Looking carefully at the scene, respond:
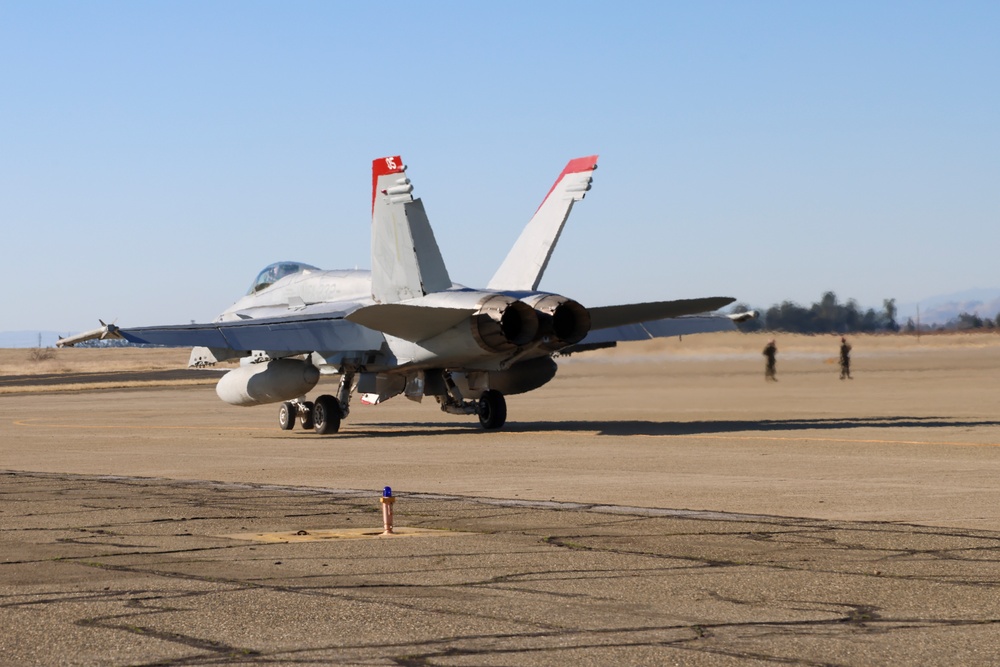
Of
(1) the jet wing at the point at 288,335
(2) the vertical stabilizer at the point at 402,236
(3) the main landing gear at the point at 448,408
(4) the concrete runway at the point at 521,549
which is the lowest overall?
(4) the concrete runway at the point at 521,549

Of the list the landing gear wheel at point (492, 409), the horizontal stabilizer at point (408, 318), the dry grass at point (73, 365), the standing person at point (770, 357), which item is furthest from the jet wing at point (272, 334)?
the dry grass at point (73, 365)

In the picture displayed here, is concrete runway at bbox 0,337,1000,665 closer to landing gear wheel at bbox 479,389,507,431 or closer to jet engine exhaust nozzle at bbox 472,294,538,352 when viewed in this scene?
landing gear wheel at bbox 479,389,507,431

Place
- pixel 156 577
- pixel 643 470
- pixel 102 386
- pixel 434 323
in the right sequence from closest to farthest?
pixel 156 577 < pixel 643 470 < pixel 434 323 < pixel 102 386

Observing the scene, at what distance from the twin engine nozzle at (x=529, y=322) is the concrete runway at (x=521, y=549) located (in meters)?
1.91

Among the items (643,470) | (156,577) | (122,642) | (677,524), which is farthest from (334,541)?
(643,470)

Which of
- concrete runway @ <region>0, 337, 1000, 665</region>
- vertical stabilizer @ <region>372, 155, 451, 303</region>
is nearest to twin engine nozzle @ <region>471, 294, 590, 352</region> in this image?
concrete runway @ <region>0, 337, 1000, 665</region>

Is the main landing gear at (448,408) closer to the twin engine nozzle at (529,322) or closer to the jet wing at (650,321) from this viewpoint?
the jet wing at (650,321)

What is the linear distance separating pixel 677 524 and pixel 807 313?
46.0 metres

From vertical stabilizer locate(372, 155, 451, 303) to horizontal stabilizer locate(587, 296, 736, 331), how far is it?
136 inches

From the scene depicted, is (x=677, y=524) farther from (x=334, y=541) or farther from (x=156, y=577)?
(x=156, y=577)

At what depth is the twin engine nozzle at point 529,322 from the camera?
25.3 m

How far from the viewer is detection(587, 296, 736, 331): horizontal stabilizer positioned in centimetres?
2536

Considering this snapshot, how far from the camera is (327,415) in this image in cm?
2969

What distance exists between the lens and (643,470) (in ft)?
60.6
